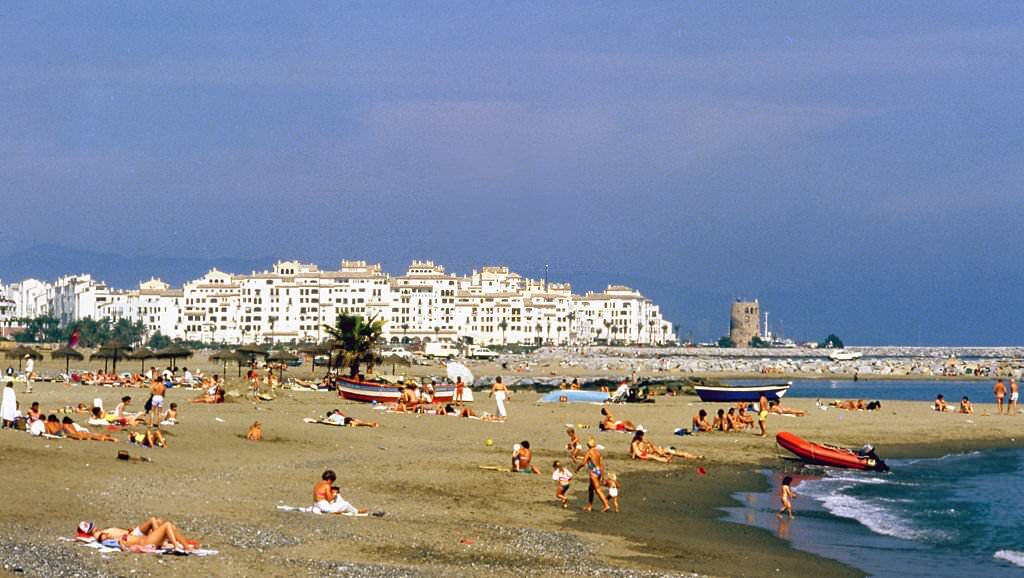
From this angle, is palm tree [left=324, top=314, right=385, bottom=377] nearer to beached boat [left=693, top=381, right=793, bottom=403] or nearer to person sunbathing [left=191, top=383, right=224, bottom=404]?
beached boat [left=693, top=381, right=793, bottom=403]

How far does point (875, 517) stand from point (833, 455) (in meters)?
7.64

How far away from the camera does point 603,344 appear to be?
193m

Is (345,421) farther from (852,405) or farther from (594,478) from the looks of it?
(852,405)

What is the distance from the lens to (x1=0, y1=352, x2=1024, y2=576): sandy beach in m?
14.4

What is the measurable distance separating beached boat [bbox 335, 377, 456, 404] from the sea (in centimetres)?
1343

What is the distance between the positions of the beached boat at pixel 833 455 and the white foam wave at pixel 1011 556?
10.2 m

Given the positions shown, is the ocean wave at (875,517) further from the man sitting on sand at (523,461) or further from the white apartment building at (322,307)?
the white apartment building at (322,307)

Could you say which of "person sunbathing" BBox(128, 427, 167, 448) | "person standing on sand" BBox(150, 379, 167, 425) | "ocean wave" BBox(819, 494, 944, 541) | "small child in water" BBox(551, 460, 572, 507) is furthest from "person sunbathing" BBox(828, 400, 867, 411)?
"person sunbathing" BBox(128, 427, 167, 448)

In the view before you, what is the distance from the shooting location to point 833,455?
99.5 feet

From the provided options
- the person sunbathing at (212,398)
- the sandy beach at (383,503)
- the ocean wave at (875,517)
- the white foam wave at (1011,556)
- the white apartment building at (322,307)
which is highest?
the white apartment building at (322,307)

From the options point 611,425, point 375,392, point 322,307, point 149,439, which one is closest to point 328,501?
point 149,439

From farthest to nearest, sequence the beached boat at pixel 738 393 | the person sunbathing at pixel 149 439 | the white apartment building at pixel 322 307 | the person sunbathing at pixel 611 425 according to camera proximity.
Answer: the white apartment building at pixel 322 307, the beached boat at pixel 738 393, the person sunbathing at pixel 611 425, the person sunbathing at pixel 149 439

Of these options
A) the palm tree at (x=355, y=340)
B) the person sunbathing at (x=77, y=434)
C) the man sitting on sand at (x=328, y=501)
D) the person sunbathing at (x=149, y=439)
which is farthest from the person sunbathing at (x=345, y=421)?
the palm tree at (x=355, y=340)

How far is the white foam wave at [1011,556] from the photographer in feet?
61.6
